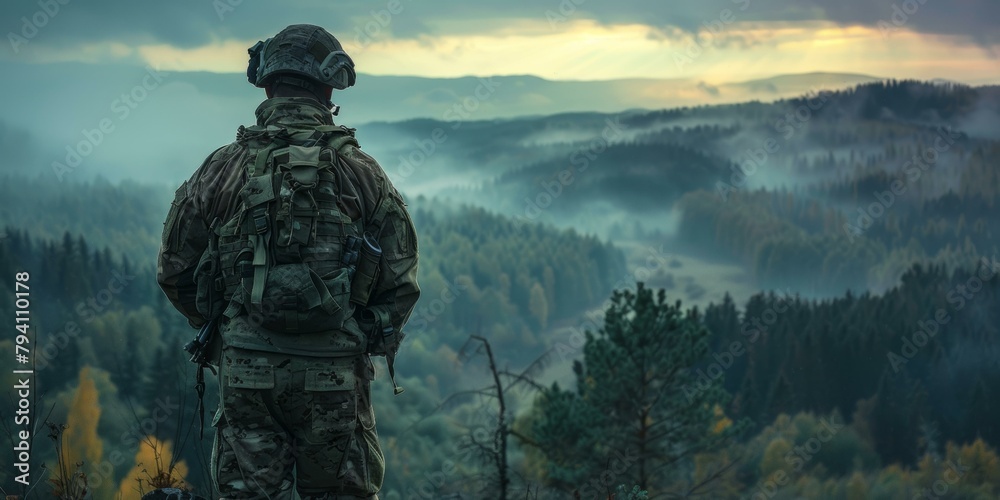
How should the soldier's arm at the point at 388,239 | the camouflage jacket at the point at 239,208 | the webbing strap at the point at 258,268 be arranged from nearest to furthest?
the webbing strap at the point at 258,268
the camouflage jacket at the point at 239,208
the soldier's arm at the point at 388,239

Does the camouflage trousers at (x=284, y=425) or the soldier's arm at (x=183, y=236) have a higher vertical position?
→ the soldier's arm at (x=183, y=236)

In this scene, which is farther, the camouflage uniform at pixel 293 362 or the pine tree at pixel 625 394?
the pine tree at pixel 625 394

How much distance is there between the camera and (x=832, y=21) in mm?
51406

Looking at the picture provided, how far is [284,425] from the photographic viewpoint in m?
5.14

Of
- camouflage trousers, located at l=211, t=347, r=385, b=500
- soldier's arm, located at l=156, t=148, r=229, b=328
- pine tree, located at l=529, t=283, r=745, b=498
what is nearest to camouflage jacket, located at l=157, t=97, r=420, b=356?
soldier's arm, located at l=156, t=148, r=229, b=328

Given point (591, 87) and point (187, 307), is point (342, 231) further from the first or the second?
point (591, 87)

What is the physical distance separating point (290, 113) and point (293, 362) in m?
1.24

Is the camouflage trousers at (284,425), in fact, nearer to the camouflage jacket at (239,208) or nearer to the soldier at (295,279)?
the soldier at (295,279)

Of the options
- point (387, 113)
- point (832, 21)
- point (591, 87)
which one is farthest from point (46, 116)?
point (832, 21)

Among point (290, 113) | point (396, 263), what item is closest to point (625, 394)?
point (396, 263)

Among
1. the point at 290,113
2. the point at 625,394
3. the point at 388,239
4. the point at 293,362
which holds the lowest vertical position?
the point at 293,362

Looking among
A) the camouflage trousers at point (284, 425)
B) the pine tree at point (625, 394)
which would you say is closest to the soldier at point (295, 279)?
the camouflage trousers at point (284, 425)

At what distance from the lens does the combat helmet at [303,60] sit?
17.3 feet

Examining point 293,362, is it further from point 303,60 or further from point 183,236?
point 303,60
